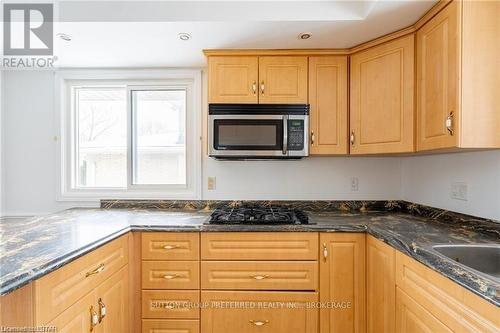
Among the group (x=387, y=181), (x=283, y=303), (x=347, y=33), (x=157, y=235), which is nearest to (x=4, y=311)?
(x=157, y=235)

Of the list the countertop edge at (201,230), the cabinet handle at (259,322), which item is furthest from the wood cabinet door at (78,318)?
the cabinet handle at (259,322)

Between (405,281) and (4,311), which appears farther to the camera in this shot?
(405,281)

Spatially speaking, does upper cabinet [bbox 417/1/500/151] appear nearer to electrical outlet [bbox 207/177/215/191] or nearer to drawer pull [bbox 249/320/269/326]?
drawer pull [bbox 249/320/269/326]

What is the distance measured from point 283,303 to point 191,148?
1.44 meters

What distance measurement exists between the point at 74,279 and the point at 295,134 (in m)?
1.53

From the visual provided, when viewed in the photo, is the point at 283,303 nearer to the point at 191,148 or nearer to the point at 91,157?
the point at 191,148

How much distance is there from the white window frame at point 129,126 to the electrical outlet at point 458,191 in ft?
6.21

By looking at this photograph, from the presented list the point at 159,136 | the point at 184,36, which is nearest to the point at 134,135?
the point at 159,136

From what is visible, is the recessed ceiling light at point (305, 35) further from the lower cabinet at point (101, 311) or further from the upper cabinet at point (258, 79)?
the lower cabinet at point (101, 311)

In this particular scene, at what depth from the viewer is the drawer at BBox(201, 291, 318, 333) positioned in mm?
1653

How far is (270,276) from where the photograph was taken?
1.66m

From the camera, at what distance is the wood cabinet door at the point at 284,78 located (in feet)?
6.41

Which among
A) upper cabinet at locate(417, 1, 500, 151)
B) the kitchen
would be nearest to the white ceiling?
the kitchen

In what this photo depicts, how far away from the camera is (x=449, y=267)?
37.5 inches
